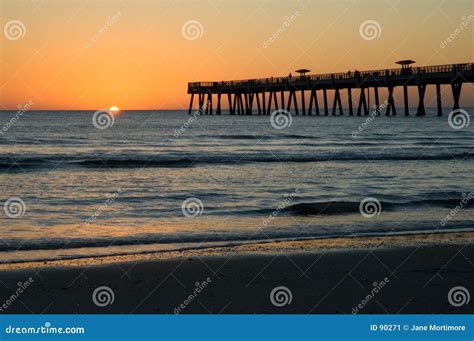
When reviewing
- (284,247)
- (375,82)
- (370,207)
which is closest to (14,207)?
(284,247)

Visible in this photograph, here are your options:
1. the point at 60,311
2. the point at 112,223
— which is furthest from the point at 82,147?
the point at 60,311

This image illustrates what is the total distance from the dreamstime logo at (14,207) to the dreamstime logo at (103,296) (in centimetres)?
639

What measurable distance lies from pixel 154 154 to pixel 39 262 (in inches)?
958

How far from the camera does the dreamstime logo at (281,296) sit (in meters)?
6.62

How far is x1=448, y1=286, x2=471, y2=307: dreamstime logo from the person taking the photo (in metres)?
6.54
